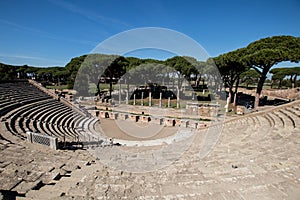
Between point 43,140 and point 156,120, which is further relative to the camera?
point 156,120

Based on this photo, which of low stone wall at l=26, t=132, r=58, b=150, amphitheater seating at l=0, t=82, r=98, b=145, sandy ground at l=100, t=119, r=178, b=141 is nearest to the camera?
low stone wall at l=26, t=132, r=58, b=150

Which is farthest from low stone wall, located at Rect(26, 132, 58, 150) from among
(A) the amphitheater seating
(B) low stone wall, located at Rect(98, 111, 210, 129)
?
(B) low stone wall, located at Rect(98, 111, 210, 129)

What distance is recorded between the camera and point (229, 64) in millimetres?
21812

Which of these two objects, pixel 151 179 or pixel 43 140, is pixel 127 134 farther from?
pixel 151 179

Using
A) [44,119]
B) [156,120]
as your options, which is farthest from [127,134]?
[44,119]

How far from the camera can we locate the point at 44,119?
12.1 metres

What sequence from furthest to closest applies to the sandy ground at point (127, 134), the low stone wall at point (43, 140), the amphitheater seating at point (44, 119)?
the sandy ground at point (127, 134), the amphitheater seating at point (44, 119), the low stone wall at point (43, 140)

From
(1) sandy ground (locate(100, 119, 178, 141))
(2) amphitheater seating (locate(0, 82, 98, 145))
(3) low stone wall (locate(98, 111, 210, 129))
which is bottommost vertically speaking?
(1) sandy ground (locate(100, 119, 178, 141))

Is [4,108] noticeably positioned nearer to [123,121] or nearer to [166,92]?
[123,121]

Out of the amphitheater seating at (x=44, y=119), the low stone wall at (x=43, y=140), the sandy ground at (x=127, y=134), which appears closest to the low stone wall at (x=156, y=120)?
the sandy ground at (x=127, y=134)

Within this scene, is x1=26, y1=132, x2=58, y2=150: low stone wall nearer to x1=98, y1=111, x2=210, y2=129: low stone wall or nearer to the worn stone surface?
the worn stone surface

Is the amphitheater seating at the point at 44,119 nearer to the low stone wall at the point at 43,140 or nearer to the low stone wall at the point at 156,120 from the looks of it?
the low stone wall at the point at 43,140

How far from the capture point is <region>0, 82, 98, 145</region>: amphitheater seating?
31.3ft

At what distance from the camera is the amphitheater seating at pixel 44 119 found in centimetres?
953
